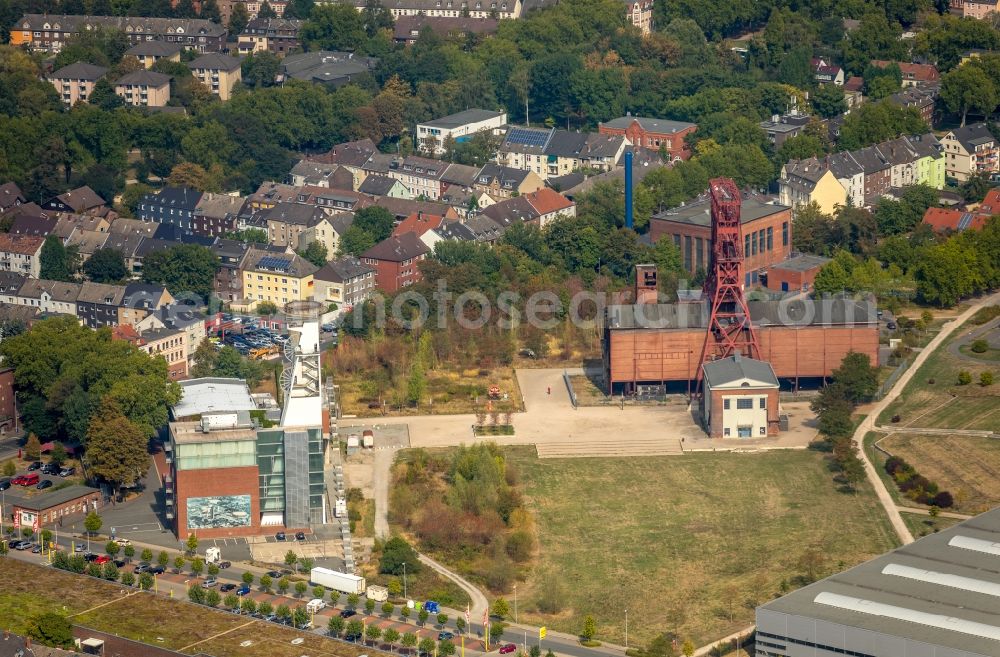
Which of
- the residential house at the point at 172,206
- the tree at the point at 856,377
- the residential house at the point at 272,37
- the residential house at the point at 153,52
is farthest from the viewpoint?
the residential house at the point at 272,37

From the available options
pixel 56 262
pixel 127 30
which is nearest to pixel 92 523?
pixel 56 262

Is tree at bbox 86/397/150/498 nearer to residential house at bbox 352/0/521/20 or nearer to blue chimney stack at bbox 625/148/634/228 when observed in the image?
blue chimney stack at bbox 625/148/634/228

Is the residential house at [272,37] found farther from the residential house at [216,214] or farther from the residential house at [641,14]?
the residential house at [216,214]

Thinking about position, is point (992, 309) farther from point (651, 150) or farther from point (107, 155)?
point (107, 155)

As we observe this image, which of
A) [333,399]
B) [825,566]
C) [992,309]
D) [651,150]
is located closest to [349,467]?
[333,399]

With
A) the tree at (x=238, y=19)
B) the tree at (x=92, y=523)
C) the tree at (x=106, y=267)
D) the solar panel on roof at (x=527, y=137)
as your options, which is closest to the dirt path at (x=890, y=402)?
the tree at (x=92, y=523)

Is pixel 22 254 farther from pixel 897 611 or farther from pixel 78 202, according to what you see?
pixel 897 611
